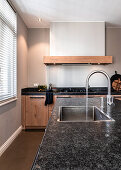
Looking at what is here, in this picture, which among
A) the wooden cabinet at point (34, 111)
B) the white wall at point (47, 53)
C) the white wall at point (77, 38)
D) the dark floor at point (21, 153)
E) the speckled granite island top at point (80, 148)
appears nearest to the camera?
the speckled granite island top at point (80, 148)

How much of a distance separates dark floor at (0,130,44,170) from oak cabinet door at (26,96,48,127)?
0.34 m

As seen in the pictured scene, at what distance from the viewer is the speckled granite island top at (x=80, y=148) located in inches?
16.6

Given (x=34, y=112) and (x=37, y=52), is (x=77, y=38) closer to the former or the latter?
(x=37, y=52)

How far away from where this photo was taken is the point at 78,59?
344 centimetres

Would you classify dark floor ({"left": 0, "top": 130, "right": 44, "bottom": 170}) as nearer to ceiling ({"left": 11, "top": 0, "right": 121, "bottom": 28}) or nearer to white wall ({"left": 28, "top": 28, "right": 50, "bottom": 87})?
white wall ({"left": 28, "top": 28, "right": 50, "bottom": 87})

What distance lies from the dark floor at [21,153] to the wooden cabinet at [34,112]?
0.32m

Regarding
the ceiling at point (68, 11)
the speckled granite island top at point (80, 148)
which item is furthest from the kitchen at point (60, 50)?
the speckled granite island top at point (80, 148)

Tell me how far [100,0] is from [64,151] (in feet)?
9.52

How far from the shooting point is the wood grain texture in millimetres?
3409

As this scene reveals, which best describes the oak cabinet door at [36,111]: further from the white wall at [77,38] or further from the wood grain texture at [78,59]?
the white wall at [77,38]

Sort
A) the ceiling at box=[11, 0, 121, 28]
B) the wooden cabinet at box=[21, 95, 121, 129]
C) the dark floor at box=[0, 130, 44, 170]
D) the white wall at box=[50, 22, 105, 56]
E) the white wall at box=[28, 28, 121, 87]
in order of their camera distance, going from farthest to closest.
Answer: the white wall at box=[28, 28, 121, 87] → the white wall at box=[50, 22, 105, 56] → the wooden cabinet at box=[21, 95, 121, 129] → the ceiling at box=[11, 0, 121, 28] → the dark floor at box=[0, 130, 44, 170]

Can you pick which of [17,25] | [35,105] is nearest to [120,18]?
[17,25]

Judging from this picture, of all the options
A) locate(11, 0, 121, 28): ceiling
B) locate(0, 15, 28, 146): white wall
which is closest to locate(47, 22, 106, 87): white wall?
locate(11, 0, 121, 28): ceiling

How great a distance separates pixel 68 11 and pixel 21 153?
292 cm
